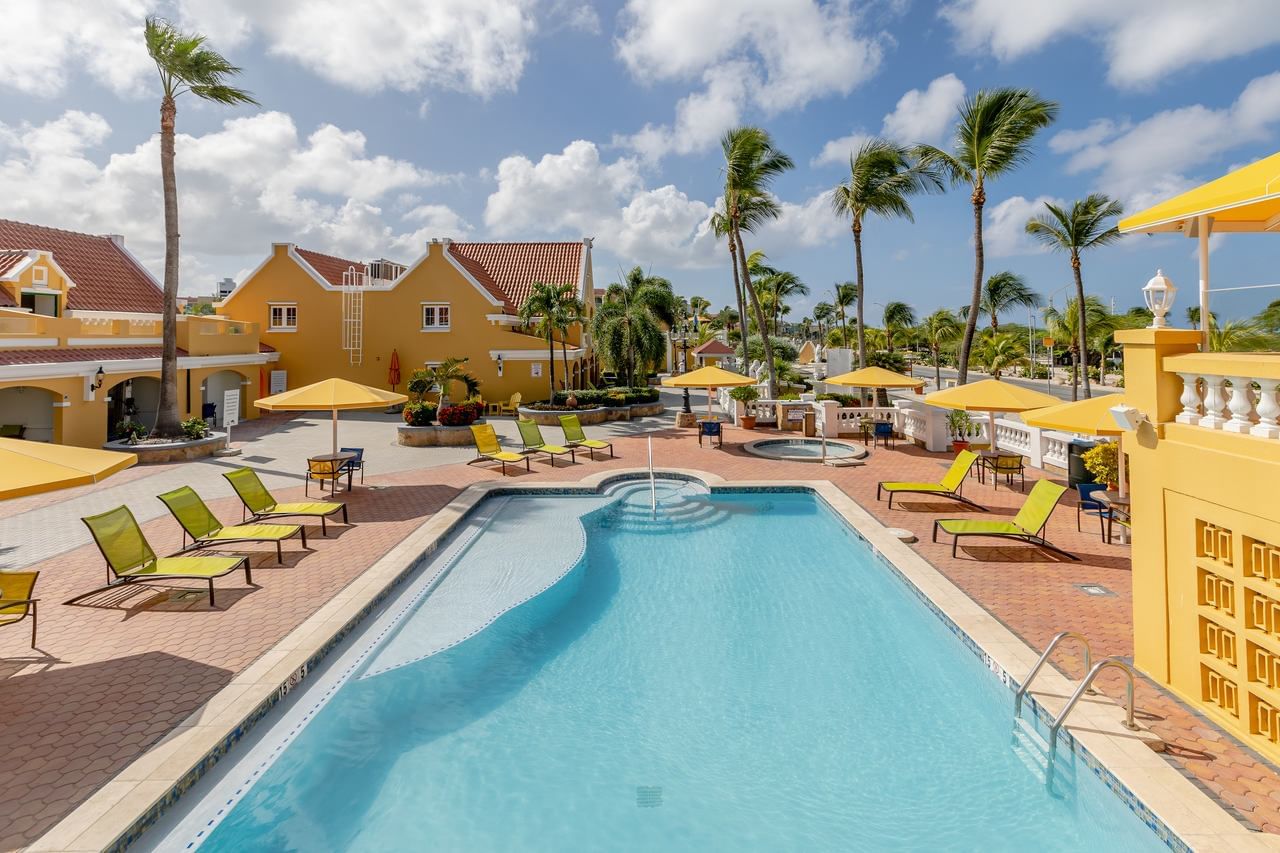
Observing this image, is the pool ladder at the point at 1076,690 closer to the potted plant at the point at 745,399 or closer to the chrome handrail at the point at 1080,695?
the chrome handrail at the point at 1080,695

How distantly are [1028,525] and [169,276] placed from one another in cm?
2398

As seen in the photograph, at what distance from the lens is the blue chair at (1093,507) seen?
1081cm

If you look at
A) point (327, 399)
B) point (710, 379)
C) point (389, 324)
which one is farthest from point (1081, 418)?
point (389, 324)

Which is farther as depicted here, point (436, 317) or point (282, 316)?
point (282, 316)

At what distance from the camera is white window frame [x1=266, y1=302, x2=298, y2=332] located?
34.4 meters

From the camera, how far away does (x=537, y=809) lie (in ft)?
16.7

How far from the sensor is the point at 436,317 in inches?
1330

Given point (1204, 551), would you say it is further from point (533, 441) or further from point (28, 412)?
point (28, 412)

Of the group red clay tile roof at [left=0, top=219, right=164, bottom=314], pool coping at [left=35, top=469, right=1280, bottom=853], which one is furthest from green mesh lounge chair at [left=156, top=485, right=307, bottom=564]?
red clay tile roof at [left=0, top=219, right=164, bottom=314]

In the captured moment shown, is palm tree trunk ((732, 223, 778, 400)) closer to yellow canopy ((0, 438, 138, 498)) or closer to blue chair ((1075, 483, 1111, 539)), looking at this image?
blue chair ((1075, 483, 1111, 539))

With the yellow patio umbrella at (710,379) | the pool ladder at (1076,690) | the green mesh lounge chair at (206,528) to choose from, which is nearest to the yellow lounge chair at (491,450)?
the yellow patio umbrella at (710,379)

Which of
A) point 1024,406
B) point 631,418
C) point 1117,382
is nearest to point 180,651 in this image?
point 1024,406

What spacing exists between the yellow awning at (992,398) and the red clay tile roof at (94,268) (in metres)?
32.1

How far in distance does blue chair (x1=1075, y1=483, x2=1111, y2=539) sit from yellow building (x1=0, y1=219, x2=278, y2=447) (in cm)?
2601
